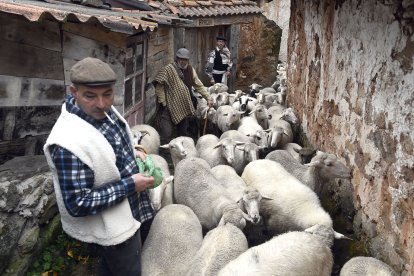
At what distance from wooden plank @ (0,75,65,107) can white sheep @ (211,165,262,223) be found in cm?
230

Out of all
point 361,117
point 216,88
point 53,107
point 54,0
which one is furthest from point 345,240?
point 216,88

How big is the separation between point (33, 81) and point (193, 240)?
2428 mm

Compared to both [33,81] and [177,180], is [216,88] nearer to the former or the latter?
[177,180]

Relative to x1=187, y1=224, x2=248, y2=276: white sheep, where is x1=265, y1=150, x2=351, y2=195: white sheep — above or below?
above

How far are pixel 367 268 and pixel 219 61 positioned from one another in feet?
30.3

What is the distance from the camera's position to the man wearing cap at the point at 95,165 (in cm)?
278

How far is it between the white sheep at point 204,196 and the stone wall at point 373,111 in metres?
1.37

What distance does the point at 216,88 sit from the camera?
37.8ft

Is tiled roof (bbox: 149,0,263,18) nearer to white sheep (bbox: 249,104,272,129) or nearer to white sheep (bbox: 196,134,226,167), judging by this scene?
white sheep (bbox: 249,104,272,129)

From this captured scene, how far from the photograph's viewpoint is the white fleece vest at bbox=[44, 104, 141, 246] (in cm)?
280

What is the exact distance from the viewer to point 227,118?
29.1 feet

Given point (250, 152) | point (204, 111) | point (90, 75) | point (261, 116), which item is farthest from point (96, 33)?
point (204, 111)

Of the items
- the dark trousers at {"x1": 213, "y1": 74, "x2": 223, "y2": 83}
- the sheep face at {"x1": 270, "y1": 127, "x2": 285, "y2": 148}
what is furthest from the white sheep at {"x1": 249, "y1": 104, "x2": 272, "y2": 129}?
the dark trousers at {"x1": 213, "y1": 74, "x2": 223, "y2": 83}

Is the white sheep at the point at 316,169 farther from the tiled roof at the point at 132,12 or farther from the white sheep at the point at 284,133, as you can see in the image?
the tiled roof at the point at 132,12
